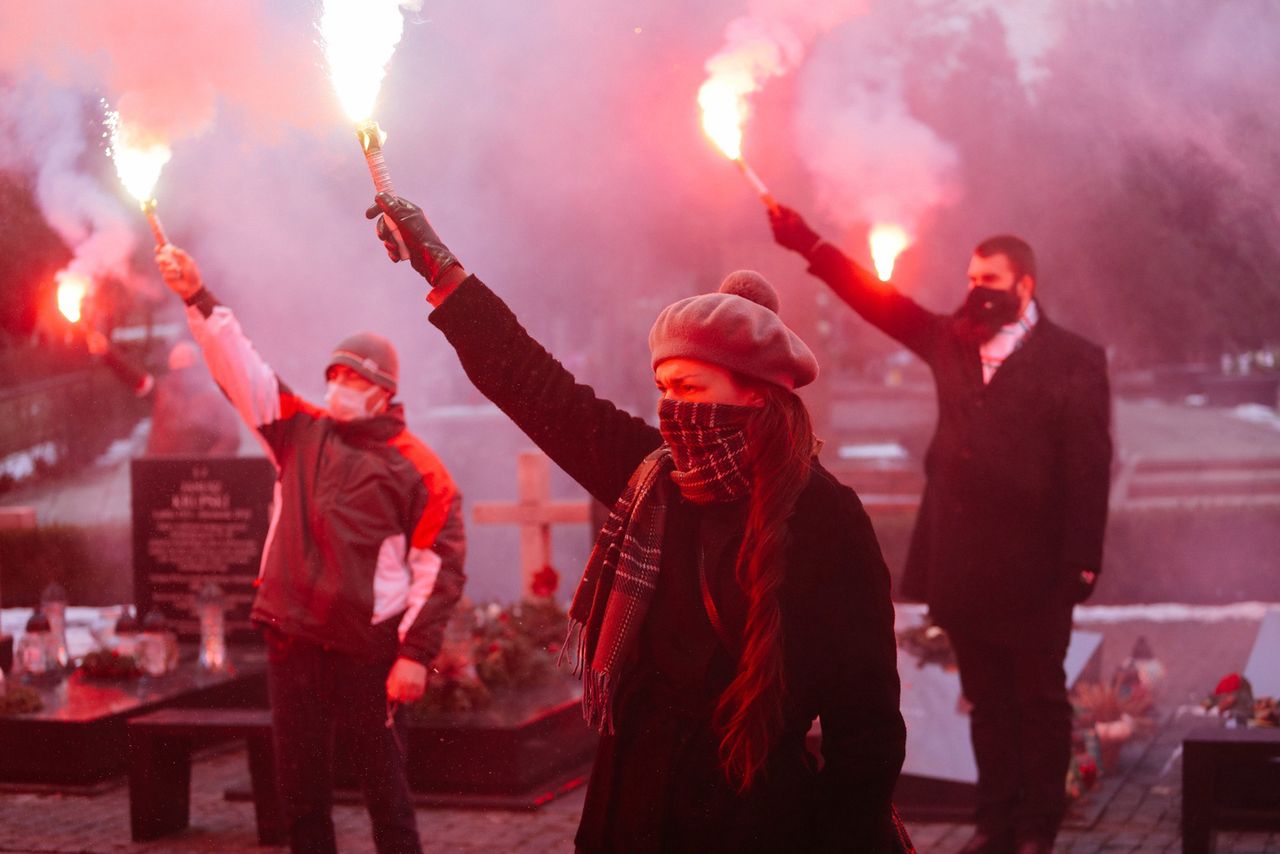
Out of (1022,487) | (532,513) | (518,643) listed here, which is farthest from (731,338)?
(532,513)

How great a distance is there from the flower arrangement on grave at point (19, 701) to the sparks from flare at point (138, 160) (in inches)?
118

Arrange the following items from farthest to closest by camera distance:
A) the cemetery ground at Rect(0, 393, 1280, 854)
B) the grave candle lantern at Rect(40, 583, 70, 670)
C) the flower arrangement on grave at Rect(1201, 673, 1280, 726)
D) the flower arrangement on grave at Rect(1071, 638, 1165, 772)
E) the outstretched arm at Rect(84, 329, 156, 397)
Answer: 1. the outstretched arm at Rect(84, 329, 156, 397)
2. the grave candle lantern at Rect(40, 583, 70, 670)
3. the flower arrangement on grave at Rect(1071, 638, 1165, 772)
4. the flower arrangement on grave at Rect(1201, 673, 1280, 726)
5. the cemetery ground at Rect(0, 393, 1280, 854)

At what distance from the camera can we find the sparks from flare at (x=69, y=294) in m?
6.21

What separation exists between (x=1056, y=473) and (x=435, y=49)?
5755mm

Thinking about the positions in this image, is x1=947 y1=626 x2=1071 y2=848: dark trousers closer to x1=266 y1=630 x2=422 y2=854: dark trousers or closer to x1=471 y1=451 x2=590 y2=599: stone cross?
x1=266 y1=630 x2=422 y2=854: dark trousers

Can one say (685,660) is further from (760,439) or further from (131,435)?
(131,435)

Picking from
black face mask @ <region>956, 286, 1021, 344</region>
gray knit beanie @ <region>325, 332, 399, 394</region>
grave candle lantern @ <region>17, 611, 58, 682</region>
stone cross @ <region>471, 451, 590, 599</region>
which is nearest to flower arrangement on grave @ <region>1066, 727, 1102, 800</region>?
black face mask @ <region>956, 286, 1021, 344</region>

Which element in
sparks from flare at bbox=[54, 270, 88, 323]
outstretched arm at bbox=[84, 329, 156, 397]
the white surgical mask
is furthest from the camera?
outstretched arm at bbox=[84, 329, 156, 397]

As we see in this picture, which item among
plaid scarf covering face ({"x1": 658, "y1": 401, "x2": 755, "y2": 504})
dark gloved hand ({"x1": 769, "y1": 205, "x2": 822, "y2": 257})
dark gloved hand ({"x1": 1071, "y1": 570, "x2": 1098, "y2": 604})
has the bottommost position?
dark gloved hand ({"x1": 1071, "y1": 570, "x2": 1098, "y2": 604})

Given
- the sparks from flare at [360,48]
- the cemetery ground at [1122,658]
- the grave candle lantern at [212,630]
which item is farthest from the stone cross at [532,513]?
the sparks from flare at [360,48]

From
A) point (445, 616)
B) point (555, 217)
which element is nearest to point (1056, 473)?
point (445, 616)

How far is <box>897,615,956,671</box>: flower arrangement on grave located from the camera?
668 cm

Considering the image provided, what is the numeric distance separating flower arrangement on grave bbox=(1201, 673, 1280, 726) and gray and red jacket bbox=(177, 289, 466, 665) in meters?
3.45

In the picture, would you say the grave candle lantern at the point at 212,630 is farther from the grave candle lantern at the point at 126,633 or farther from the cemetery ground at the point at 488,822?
the cemetery ground at the point at 488,822
